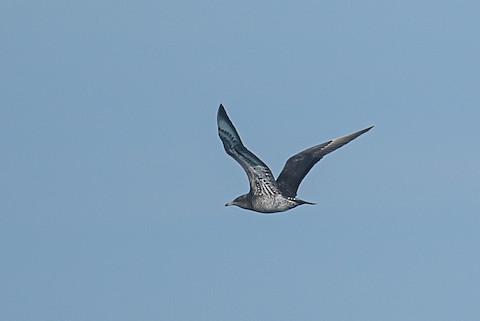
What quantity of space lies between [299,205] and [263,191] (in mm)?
1389

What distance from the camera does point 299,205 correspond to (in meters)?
130

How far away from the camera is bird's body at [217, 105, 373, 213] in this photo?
129375 mm

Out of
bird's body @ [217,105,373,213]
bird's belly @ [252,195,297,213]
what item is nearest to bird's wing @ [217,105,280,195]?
bird's body @ [217,105,373,213]

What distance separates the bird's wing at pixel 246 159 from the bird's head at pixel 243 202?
1.23 meters

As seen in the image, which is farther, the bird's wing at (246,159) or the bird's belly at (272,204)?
the bird's belly at (272,204)

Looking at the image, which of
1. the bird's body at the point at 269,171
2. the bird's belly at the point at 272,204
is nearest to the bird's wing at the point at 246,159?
the bird's body at the point at 269,171

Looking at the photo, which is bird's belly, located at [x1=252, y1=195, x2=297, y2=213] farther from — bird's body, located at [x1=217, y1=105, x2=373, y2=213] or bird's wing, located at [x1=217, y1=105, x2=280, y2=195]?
bird's wing, located at [x1=217, y1=105, x2=280, y2=195]

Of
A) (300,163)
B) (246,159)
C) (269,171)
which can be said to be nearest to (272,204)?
(269,171)

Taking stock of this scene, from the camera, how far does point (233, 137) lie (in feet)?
424

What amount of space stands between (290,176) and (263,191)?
1.21 meters

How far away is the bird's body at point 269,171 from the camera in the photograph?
424 feet

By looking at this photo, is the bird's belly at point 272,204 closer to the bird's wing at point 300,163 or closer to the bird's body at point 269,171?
the bird's body at point 269,171

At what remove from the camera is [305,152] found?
13088cm

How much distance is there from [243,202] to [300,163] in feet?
8.74
